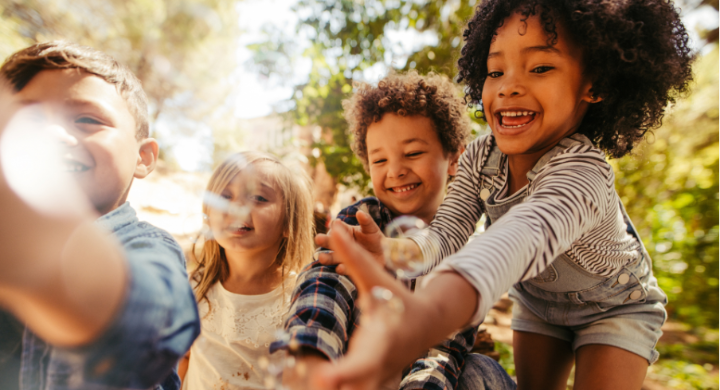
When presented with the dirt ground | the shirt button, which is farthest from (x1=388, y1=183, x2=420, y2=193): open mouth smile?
the dirt ground

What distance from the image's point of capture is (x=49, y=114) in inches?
38.2

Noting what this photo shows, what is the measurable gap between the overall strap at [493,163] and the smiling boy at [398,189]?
281 mm

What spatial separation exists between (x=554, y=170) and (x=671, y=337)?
472 cm

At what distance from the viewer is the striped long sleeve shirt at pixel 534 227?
0.71 m

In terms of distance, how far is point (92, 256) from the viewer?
63cm

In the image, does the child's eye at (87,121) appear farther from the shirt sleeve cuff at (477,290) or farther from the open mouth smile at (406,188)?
the open mouth smile at (406,188)

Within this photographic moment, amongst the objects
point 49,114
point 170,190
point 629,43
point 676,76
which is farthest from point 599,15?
point 170,190

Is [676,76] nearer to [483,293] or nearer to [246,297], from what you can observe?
[483,293]

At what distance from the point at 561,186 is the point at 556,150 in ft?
1.04

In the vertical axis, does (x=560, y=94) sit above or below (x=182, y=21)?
below

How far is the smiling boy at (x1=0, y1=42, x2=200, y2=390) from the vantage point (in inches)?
23.6

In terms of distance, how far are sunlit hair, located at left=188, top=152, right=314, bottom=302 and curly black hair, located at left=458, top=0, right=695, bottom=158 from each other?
1219 mm

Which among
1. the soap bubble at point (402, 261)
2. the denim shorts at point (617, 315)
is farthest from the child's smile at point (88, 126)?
the denim shorts at point (617, 315)

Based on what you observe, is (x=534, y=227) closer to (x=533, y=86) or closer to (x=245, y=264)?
(x=533, y=86)
